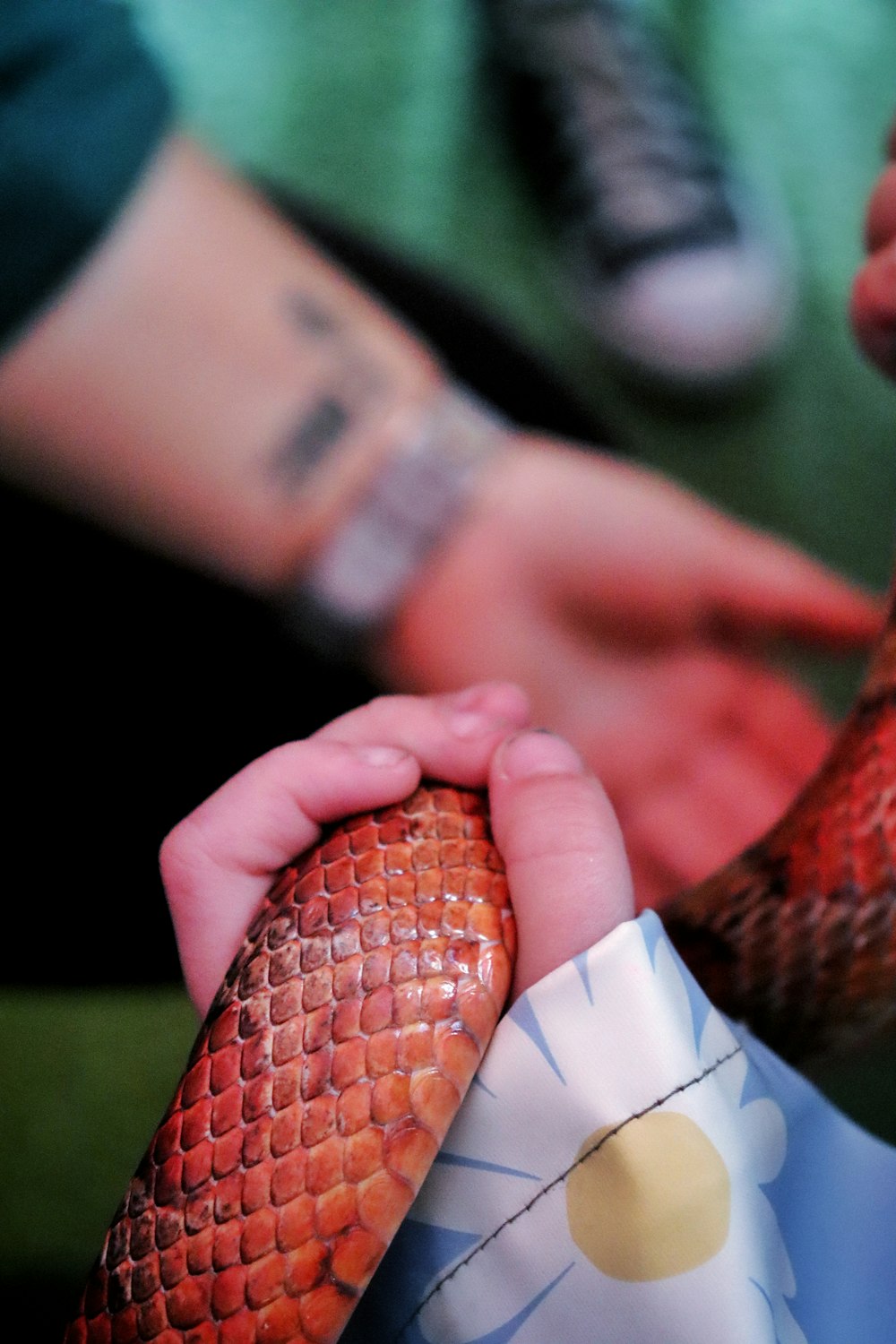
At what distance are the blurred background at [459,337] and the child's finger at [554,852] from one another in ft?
0.60

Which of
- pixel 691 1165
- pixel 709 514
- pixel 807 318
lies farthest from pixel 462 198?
pixel 691 1165

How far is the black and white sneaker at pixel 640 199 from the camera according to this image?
1.04 metres

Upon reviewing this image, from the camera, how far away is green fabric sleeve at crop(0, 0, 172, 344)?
60cm

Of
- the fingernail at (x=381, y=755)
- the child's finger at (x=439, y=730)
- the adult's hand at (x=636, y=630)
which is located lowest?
the adult's hand at (x=636, y=630)

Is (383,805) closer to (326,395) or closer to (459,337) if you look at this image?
(326,395)

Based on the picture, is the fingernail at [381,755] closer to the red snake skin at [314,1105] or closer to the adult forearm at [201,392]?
the red snake skin at [314,1105]

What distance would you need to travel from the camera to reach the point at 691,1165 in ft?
1.04

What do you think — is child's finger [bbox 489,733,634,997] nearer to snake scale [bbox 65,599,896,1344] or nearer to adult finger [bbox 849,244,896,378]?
snake scale [bbox 65,599,896,1344]

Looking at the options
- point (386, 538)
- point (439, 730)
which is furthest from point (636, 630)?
point (439, 730)

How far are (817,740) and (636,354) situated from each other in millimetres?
546

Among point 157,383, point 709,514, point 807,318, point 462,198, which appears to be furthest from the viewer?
point 462,198

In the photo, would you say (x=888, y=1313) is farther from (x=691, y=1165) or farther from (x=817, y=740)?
(x=817, y=740)

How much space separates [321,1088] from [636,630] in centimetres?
42

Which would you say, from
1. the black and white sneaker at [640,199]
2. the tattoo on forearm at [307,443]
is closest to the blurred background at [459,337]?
the black and white sneaker at [640,199]
